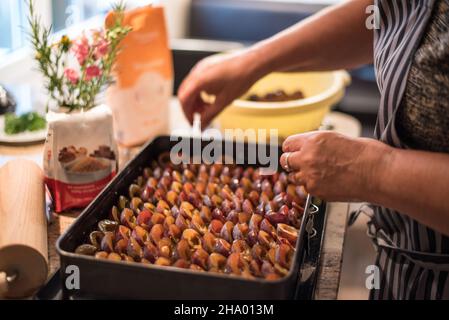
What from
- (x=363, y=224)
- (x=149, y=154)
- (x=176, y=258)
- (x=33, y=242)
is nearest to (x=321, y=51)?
(x=149, y=154)

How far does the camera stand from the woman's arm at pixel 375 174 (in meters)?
0.79

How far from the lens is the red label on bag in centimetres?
112

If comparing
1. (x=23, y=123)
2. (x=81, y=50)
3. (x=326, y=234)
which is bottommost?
(x=326, y=234)

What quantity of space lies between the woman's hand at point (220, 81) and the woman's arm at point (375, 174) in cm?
44

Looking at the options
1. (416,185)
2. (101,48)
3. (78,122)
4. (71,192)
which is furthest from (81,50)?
(416,185)

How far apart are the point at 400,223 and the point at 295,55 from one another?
19.0 inches

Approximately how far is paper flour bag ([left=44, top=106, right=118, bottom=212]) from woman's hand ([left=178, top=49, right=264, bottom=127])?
0.31m

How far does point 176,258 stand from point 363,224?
158cm

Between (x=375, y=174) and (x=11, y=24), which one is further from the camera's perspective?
(x=11, y=24)

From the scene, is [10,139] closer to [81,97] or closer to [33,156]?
[33,156]

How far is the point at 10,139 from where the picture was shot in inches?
56.8

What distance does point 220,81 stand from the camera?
1356 millimetres

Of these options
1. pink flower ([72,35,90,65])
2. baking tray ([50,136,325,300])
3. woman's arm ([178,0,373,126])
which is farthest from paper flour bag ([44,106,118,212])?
woman's arm ([178,0,373,126])

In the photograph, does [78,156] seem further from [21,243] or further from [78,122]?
[21,243]
